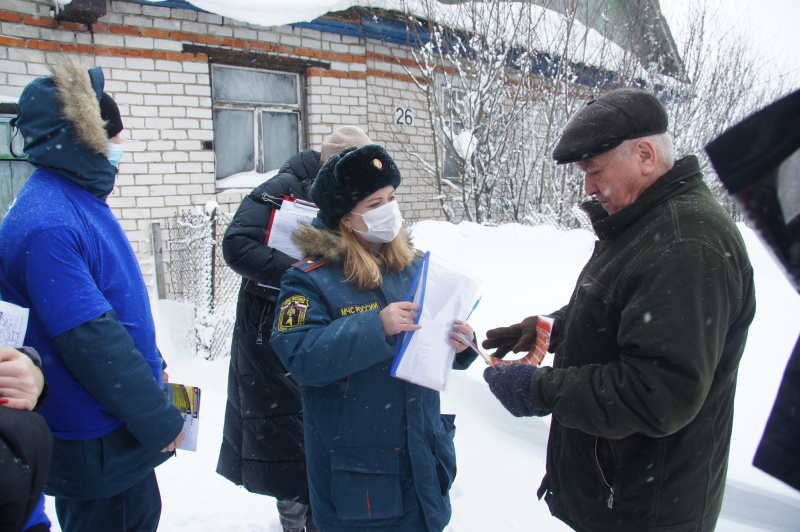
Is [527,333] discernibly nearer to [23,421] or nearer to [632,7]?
[23,421]

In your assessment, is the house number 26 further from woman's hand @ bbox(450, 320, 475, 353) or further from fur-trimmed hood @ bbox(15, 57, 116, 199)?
woman's hand @ bbox(450, 320, 475, 353)

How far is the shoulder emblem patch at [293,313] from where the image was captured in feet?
5.36

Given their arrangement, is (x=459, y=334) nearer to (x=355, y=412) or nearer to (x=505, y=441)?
(x=355, y=412)

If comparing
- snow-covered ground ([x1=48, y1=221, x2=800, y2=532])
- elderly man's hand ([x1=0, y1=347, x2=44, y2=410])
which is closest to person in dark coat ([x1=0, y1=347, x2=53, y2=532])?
elderly man's hand ([x1=0, y1=347, x2=44, y2=410])

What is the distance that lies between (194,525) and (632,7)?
9541 millimetres

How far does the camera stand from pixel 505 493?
2.72 metres

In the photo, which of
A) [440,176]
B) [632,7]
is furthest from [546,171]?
[632,7]

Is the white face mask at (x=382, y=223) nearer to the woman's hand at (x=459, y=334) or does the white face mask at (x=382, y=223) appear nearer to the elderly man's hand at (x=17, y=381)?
the woman's hand at (x=459, y=334)

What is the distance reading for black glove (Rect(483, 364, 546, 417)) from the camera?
56.2 inches

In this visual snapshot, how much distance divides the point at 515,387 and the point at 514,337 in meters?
0.53

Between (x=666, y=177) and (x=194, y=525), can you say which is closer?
(x=666, y=177)

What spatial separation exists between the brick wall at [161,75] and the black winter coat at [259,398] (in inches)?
164

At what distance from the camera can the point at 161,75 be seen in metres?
6.02

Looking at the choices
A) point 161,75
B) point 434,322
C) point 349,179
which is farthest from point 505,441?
point 161,75
